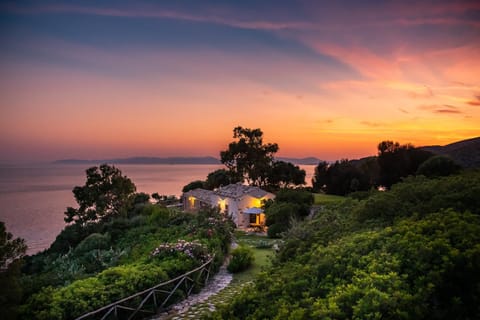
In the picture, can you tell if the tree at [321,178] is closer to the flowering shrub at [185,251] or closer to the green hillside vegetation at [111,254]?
the green hillside vegetation at [111,254]

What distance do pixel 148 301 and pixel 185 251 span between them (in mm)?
2270

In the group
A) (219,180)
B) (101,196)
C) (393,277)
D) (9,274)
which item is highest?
(393,277)

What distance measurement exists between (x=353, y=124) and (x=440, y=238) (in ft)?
70.0

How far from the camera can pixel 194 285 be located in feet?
29.7

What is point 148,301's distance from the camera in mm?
7691

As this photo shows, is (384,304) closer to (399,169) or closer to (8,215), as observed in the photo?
(399,169)

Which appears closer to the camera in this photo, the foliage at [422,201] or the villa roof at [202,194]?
the foliage at [422,201]

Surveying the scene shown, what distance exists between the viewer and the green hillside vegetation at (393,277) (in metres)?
3.00

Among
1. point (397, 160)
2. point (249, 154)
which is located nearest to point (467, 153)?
point (397, 160)

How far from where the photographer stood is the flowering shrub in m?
9.78

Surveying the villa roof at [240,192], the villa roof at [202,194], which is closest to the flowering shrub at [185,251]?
the villa roof at [240,192]

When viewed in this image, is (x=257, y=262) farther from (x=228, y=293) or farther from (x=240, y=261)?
(x=228, y=293)

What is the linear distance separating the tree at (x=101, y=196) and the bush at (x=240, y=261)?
53.6ft

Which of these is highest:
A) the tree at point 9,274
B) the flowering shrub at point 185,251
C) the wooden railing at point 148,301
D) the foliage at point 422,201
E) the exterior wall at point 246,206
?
the foliage at point 422,201
